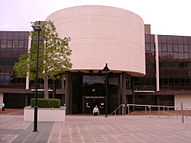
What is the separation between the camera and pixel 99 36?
3002cm

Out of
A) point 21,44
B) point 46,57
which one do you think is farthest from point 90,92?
point 21,44

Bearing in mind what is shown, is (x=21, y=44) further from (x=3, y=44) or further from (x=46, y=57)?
(x=46, y=57)

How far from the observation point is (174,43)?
1884 inches

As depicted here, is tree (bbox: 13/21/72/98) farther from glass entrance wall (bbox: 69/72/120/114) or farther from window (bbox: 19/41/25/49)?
window (bbox: 19/41/25/49)

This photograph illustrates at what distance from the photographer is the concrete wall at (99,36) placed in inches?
1174

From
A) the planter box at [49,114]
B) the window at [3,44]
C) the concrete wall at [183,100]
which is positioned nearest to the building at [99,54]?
the planter box at [49,114]

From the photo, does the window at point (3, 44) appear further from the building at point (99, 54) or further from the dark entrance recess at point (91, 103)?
the dark entrance recess at point (91, 103)

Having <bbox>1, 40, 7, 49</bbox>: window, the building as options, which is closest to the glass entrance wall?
the building

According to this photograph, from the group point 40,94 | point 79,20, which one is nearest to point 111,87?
point 79,20

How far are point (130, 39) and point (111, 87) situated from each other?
22.8 ft

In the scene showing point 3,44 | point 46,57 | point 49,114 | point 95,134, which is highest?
point 3,44

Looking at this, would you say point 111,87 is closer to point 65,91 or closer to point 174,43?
point 65,91

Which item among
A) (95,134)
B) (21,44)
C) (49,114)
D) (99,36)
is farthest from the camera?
(21,44)

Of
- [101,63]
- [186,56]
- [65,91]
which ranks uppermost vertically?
[186,56]
